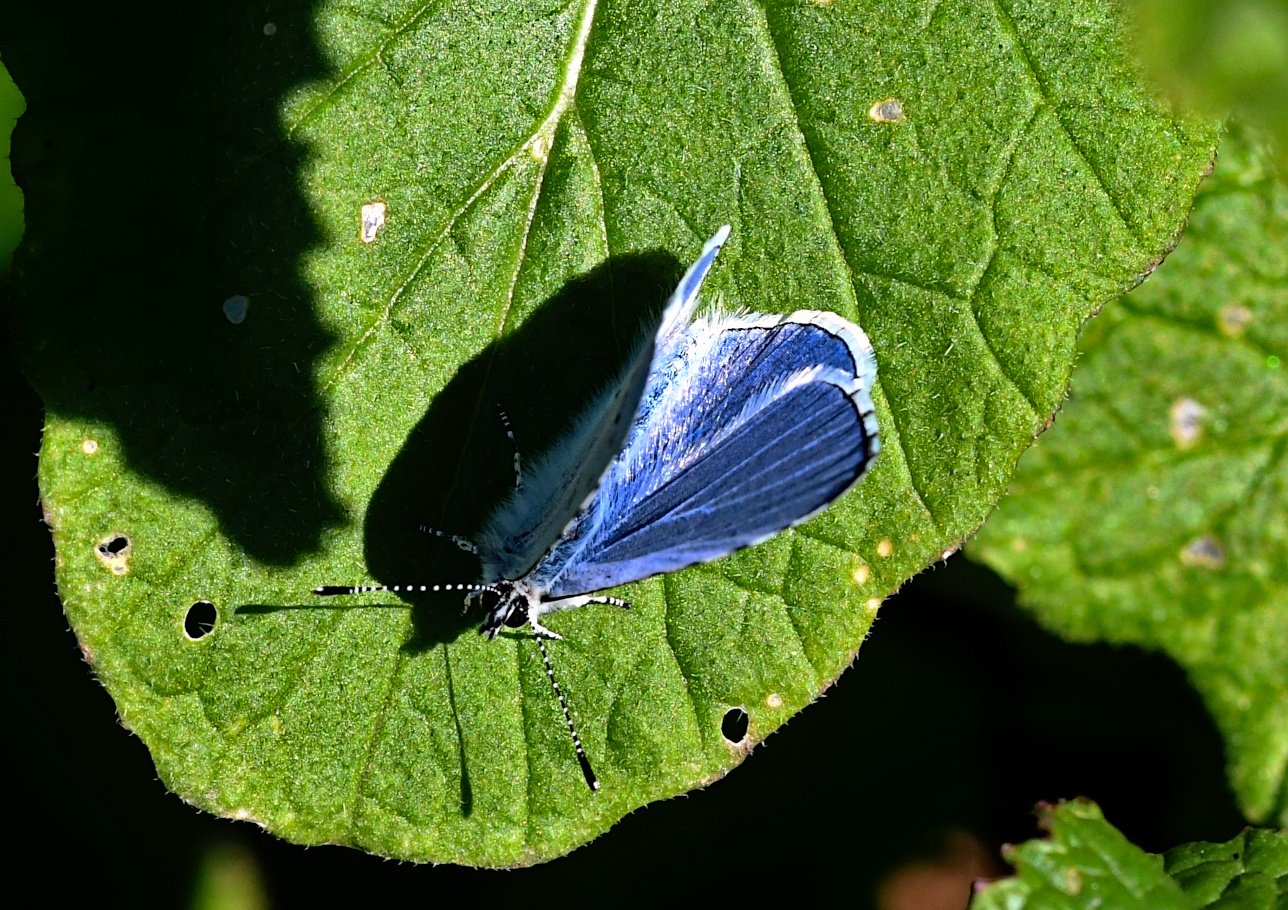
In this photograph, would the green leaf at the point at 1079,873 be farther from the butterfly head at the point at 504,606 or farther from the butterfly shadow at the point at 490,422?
the butterfly shadow at the point at 490,422

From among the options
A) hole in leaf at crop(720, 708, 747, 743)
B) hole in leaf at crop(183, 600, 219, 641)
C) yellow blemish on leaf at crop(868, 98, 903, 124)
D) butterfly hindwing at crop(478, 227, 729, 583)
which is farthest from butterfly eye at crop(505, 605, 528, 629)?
yellow blemish on leaf at crop(868, 98, 903, 124)

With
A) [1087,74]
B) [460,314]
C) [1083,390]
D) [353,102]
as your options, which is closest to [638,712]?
[460,314]

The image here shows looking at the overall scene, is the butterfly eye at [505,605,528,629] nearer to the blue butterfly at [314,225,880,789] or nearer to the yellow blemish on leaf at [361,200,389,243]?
the blue butterfly at [314,225,880,789]

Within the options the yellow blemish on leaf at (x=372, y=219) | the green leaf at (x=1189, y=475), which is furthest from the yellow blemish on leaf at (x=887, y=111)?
the green leaf at (x=1189, y=475)

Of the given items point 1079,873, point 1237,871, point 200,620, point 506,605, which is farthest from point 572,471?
point 1237,871

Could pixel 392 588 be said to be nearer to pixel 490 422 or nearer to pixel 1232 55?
pixel 490 422

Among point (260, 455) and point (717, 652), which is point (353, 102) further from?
point (717, 652)
